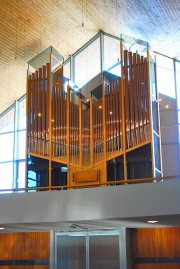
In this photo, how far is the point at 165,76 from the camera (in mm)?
11906

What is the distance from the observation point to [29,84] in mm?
11398

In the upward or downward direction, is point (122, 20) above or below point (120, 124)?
above

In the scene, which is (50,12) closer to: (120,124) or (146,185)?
(120,124)

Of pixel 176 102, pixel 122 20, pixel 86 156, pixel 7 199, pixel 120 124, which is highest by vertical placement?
pixel 122 20

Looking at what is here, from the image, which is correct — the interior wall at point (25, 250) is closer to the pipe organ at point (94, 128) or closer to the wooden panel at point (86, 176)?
the pipe organ at point (94, 128)

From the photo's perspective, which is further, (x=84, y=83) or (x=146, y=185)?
(x=84, y=83)

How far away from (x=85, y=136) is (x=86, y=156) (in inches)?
19.6

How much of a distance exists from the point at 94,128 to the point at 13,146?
3.81m

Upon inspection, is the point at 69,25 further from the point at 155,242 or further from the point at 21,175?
the point at 155,242

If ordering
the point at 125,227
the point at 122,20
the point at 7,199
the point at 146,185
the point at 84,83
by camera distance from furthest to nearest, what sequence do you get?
the point at 84,83 < the point at 122,20 < the point at 125,227 < the point at 7,199 < the point at 146,185

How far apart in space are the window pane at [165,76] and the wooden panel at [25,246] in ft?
16.2

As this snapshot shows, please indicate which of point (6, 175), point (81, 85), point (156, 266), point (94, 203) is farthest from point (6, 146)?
point (94, 203)

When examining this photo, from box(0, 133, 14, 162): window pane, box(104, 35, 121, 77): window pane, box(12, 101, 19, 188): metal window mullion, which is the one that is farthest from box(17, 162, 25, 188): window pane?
box(104, 35, 121, 77): window pane

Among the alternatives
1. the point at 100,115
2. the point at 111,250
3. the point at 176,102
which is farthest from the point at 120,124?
the point at 111,250
